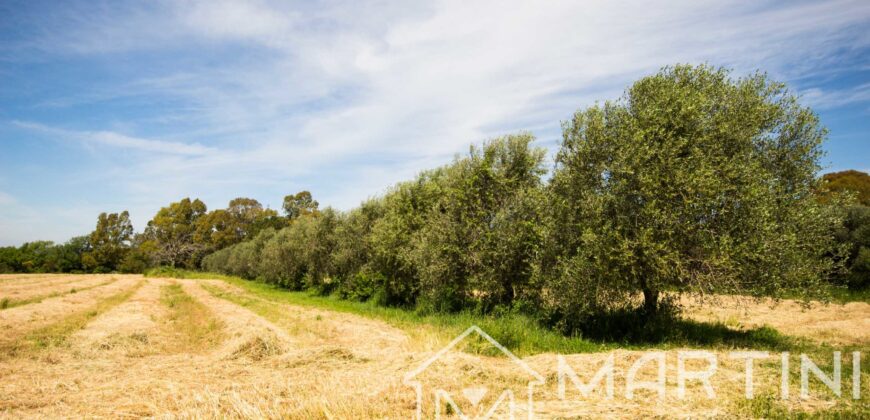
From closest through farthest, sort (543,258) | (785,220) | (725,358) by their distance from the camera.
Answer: (725,358)
(785,220)
(543,258)

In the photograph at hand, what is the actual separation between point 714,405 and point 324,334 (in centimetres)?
1563

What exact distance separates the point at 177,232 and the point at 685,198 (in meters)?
139

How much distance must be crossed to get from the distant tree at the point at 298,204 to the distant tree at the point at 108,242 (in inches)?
1699

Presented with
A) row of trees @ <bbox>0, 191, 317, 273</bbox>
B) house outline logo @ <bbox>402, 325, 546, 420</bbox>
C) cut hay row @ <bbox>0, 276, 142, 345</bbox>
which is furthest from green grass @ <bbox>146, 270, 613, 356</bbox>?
row of trees @ <bbox>0, 191, 317, 273</bbox>

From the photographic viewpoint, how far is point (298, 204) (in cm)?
14050

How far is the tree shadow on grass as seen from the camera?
13.9 m

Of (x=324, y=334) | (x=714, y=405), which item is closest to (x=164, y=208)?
(x=324, y=334)

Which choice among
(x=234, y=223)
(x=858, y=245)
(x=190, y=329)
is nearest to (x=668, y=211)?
(x=190, y=329)

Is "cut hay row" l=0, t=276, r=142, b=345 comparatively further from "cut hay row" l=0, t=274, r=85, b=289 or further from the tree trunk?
the tree trunk

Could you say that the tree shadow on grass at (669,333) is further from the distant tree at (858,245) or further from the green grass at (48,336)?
the distant tree at (858,245)

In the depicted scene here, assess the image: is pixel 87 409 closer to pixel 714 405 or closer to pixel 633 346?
pixel 714 405

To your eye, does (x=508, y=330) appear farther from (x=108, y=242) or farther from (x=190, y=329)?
(x=108, y=242)

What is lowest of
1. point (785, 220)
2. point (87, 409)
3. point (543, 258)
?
point (87, 409)

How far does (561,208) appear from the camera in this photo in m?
17.0
